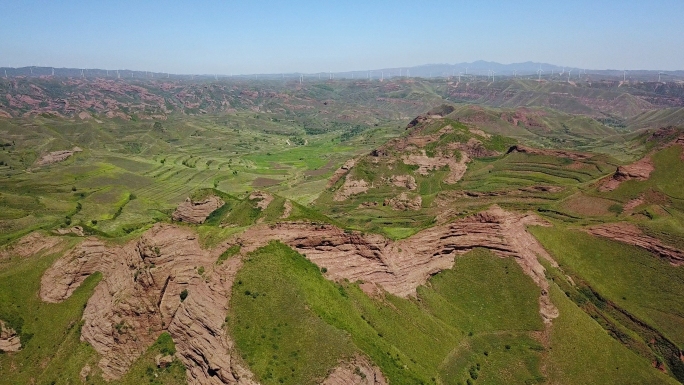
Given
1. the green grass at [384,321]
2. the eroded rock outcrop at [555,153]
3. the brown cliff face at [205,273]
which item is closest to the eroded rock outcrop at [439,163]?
the eroded rock outcrop at [555,153]

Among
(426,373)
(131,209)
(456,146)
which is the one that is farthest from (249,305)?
(456,146)

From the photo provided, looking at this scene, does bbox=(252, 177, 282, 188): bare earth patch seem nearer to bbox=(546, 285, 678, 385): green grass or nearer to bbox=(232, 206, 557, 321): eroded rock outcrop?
bbox=(232, 206, 557, 321): eroded rock outcrop

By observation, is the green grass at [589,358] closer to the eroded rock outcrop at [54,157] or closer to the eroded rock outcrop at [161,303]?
the eroded rock outcrop at [161,303]

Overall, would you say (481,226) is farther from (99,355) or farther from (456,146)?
(456,146)

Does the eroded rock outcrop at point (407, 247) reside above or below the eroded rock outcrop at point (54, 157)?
above

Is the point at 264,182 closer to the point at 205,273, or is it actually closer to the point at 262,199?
the point at 262,199

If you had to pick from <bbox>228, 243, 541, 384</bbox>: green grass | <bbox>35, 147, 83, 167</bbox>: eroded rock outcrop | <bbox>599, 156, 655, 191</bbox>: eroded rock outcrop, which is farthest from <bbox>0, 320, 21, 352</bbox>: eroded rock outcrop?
<bbox>35, 147, 83, 167</bbox>: eroded rock outcrop
